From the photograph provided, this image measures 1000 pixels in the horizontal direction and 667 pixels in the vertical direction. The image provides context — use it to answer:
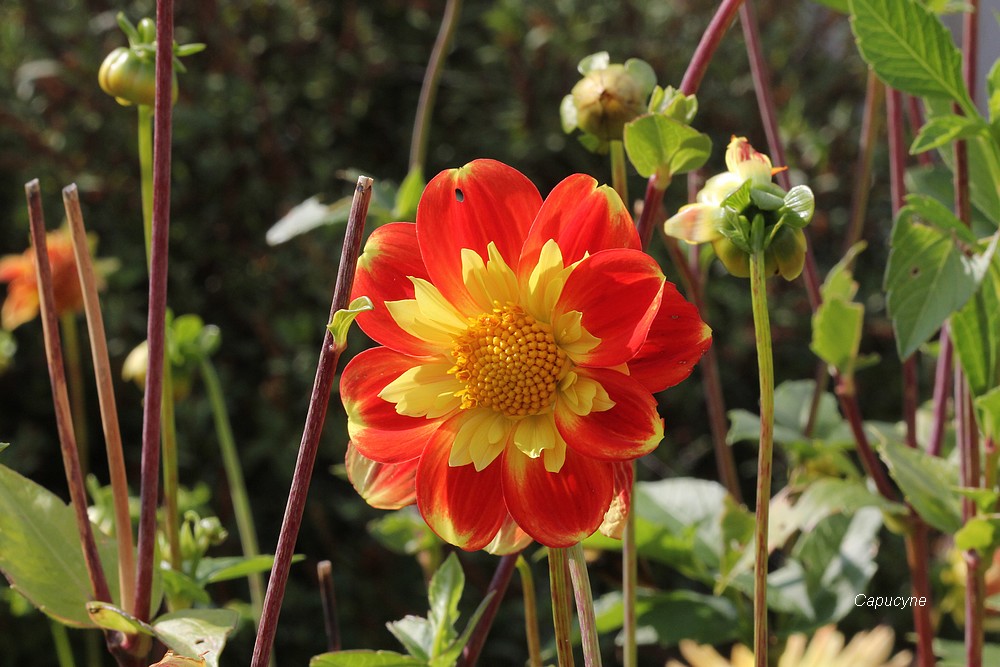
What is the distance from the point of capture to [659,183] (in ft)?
1.42

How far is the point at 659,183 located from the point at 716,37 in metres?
0.07

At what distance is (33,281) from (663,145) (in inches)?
36.4

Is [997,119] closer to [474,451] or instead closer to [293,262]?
[474,451]

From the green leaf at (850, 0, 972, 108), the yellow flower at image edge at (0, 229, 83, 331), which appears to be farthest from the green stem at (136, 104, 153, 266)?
the yellow flower at image edge at (0, 229, 83, 331)

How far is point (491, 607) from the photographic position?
46 cm

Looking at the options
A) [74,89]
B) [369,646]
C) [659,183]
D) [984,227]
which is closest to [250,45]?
[74,89]

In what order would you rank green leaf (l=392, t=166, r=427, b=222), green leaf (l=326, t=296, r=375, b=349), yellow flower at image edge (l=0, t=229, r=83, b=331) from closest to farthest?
green leaf (l=326, t=296, r=375, b=349) → green leaf (l=392, t=166, r=427, b=222) → yellow flower at image edge (l=0, t=229, r=83, b=331)

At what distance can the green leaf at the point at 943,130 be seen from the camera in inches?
18.8

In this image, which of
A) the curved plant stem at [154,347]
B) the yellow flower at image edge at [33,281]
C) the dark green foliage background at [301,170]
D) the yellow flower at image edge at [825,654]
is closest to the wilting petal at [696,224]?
the curved plant stem at [154,347]

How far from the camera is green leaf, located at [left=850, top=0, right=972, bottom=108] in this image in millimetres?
480

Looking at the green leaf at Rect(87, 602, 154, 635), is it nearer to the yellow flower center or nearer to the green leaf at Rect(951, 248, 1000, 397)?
the yellow flower center

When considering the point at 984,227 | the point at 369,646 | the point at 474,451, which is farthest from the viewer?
the point at 369,646

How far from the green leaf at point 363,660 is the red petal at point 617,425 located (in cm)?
13

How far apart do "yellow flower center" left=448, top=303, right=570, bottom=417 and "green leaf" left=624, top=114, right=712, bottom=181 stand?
3.5 inches
